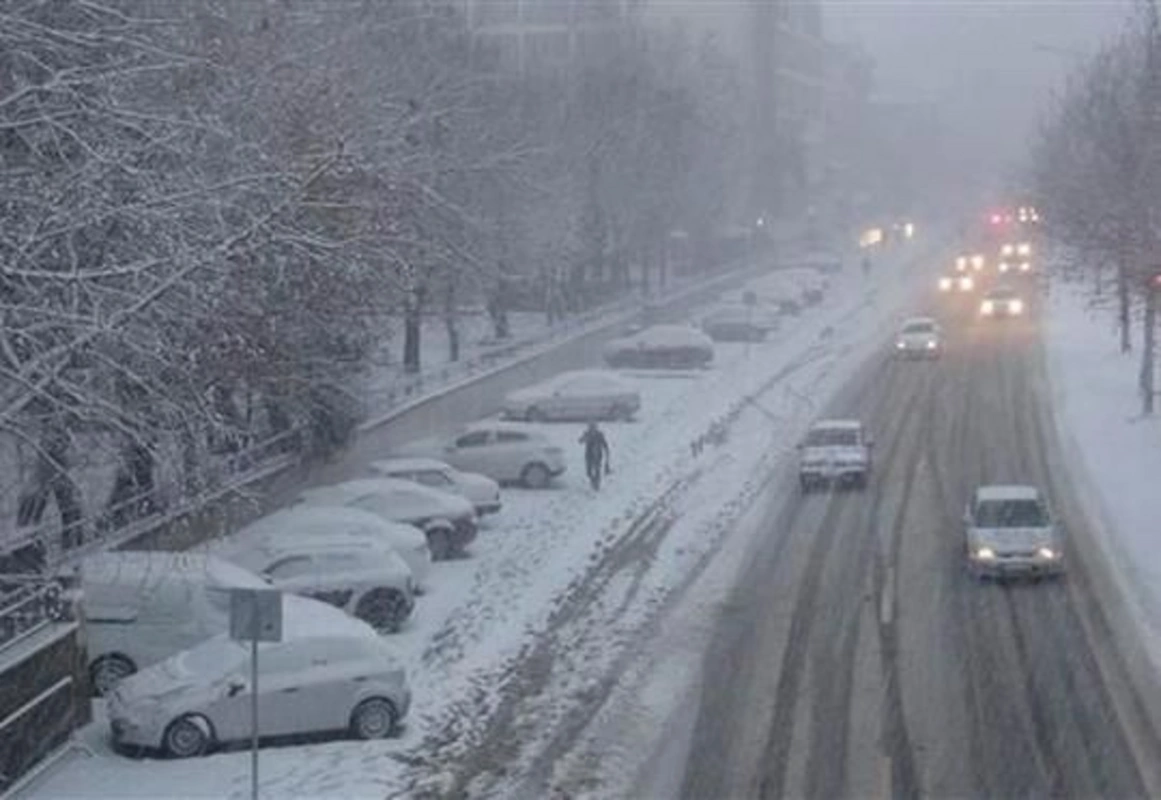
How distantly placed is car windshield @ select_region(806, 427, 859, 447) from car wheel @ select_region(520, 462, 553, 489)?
4.41m

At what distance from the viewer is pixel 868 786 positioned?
1673 cm

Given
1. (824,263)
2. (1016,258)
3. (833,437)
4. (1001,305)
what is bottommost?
(833,437)

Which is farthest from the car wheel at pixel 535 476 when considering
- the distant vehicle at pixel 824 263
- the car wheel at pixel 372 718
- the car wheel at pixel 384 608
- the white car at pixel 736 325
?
the distant vehicle at pixel 824 263

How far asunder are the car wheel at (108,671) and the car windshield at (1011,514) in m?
11.1

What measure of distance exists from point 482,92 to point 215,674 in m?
41.2

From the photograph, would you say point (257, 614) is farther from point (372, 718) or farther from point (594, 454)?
point (594, 454)

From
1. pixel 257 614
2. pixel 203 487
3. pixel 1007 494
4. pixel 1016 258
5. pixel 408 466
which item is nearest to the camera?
pixel 257 614

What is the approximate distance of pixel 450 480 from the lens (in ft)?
102

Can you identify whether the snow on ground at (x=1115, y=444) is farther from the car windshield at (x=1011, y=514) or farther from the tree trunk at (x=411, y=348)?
the tree trunk at (x=411, y=348)

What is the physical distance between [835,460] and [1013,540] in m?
8.32

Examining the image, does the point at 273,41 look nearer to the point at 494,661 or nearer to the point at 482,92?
the point at 494,661

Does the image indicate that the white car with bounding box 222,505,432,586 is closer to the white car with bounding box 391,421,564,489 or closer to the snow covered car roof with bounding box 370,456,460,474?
the snow covered car roof with bounding box 370,456,460,474

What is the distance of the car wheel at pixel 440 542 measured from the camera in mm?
28000

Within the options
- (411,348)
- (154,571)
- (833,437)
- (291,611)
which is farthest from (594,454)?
(291,611)
